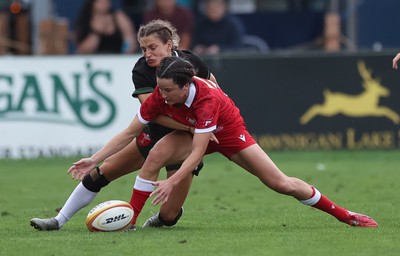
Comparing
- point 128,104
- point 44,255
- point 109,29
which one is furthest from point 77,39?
point 44,255

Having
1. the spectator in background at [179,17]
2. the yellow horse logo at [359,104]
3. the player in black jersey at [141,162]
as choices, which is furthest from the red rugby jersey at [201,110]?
the spectator in background at [179,17]

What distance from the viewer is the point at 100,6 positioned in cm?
1814

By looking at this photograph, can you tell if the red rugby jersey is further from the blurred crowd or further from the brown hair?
the blurred crowd

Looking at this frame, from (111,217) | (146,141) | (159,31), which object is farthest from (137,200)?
(159,31)

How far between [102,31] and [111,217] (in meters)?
9.88

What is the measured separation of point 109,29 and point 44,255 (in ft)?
36.4

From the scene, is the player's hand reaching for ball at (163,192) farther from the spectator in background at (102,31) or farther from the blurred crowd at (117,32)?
the spectator in background at (102,31)

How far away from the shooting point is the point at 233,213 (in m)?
10.5

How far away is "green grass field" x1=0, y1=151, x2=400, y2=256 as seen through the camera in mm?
7855

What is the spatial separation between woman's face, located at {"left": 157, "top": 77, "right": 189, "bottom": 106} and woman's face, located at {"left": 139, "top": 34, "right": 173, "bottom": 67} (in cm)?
57

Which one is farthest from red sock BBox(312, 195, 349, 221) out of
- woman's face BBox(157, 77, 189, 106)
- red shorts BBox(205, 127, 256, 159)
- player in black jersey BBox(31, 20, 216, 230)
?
woman's face BBox(157, 77, 189, 106)

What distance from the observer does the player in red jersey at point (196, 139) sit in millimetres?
8359

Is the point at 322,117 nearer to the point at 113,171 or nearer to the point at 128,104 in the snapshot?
the point at 128,104

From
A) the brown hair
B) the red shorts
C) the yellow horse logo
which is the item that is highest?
the brown hair
